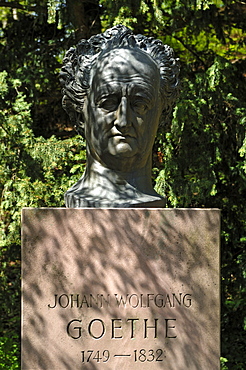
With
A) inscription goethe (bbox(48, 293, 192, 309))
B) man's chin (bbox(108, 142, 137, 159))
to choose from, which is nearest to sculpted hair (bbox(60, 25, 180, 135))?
man's chin (bbox(108, 142, 137, 159))

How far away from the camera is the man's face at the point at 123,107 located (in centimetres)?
421

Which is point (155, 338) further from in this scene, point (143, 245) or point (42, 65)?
point (42, 65)

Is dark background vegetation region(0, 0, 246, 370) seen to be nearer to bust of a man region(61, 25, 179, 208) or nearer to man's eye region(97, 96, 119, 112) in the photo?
bust of a man region(61, 25, 179, 208)

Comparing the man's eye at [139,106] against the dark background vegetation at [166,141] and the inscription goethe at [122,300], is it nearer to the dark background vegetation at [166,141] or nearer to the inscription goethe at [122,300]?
the inscription goethe at [122,300]

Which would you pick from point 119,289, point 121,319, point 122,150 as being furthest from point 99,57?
point 121,319

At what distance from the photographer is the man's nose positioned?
418 cm

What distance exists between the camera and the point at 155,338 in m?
3.96

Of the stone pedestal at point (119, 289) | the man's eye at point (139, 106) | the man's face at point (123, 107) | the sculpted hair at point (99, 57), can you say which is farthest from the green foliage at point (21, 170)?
the stone pedestal at point (119, 289)

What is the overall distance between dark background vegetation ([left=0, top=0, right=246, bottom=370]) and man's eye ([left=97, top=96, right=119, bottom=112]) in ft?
9.24

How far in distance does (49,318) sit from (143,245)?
707mm

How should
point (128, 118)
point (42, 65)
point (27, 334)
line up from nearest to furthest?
point (27, 334)
point (128, 118)
point (42, 65)

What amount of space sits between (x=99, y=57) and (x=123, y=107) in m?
0.46

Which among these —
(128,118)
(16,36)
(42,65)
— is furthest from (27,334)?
(16,36)

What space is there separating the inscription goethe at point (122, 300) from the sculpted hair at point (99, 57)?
4.32 feet
